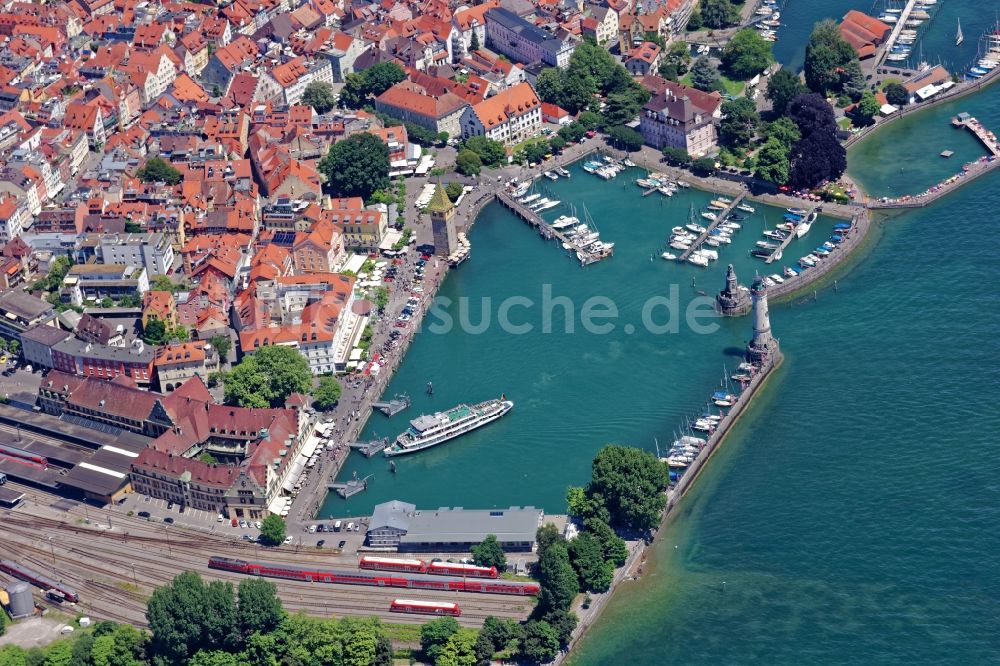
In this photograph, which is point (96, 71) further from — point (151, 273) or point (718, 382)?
point (718, 382)

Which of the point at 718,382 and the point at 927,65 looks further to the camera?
the point at 927,65

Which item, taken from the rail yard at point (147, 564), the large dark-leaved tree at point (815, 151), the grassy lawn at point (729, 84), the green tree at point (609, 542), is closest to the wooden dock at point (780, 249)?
the large dark-leaved tree at point (815, 151)

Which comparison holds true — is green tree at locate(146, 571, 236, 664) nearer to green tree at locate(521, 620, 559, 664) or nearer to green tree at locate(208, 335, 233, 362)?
green tree at locate(521, 620, 559, 664)

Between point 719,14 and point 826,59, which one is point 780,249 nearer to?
point 826,59

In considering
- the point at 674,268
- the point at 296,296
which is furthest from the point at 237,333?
the point at 674,268

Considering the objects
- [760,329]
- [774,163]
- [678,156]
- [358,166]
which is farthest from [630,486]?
[678,156]

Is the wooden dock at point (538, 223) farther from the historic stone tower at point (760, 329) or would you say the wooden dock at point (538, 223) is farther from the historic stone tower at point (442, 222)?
the historic stone tower at point (760, 329)

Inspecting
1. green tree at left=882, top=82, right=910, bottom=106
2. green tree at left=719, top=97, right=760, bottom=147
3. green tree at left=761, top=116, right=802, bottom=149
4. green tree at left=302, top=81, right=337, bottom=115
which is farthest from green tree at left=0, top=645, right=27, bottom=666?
green tree at left=882, top=82, right=910, bottom=106
